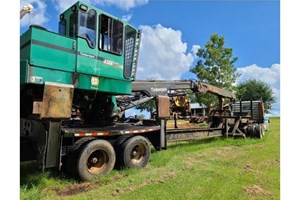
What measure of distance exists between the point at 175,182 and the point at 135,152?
65.0 inches

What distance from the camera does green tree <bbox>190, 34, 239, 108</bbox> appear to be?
25.6 metres

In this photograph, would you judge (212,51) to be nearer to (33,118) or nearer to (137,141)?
(137,141)

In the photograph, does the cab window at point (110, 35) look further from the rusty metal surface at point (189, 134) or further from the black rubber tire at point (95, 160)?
the rusty metal surface at point (189, 134)

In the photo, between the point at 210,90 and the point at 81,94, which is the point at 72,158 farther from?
the point at 210,90

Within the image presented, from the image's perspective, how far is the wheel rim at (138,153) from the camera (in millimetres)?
6585

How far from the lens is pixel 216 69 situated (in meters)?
26.0

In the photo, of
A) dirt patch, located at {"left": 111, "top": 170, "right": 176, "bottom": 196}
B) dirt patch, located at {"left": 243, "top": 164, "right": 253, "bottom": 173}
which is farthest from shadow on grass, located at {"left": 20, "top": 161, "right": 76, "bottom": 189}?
dirt patch, located at {"left": 243, "top": 164, "right": 253, "bottom": 173}

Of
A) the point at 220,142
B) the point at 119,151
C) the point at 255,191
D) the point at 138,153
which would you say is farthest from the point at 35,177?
the point at 220,142

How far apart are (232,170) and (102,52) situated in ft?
13.6

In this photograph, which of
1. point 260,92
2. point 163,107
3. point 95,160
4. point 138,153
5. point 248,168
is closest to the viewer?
point 95,160

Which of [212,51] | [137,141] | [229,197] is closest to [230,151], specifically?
[137,141]

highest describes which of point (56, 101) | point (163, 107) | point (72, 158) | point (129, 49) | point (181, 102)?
point (129, 49)

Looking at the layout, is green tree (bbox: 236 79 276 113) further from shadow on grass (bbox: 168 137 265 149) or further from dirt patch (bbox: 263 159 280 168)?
dirt patch (bbox: 263 159 280 168)

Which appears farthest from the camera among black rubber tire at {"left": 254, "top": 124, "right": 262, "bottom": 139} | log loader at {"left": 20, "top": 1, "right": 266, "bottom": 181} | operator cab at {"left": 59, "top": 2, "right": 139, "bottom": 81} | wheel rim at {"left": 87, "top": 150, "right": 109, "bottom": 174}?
black rubber tire at {"left": 254, "top": 124, "right": 262, "bottom": 139}
